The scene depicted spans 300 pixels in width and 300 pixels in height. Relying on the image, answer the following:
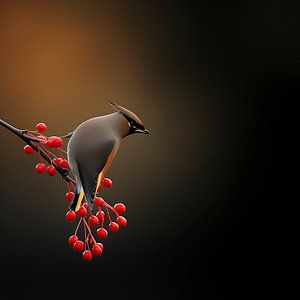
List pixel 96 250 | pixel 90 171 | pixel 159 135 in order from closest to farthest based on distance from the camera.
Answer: pixel 90 171, pixel 96 250, pixel 159 135

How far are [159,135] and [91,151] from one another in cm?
114

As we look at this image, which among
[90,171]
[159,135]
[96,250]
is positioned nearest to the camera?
[90,171]

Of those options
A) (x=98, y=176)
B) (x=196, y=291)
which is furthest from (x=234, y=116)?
(x=98, y=176)

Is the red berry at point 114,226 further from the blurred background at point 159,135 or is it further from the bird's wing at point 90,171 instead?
the blurred background at point 159,135

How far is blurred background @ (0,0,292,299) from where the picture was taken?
132cm

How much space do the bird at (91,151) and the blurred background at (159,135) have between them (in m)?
1.08

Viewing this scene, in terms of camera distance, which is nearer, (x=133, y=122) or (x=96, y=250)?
(x=133, y=122)

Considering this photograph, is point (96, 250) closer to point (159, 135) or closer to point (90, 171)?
point (90, 171)

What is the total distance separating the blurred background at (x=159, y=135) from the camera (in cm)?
132

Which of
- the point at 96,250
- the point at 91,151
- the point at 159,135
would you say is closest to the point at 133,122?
the point at 91,151

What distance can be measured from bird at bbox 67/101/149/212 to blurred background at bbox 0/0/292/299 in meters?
1.08

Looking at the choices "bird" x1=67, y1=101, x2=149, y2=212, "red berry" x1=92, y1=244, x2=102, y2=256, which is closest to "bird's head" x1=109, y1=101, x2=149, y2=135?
"bird" x1=67, y1=101, x2=149, y2=212

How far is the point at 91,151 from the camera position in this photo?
0.27 meters

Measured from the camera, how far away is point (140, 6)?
1367mm
